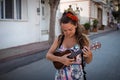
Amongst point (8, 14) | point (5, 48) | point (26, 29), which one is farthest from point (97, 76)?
point (26, 29)

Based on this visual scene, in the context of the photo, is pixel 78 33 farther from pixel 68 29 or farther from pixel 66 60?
pixel 66 60

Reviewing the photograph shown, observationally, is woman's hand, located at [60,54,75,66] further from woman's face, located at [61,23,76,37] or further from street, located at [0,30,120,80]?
street, located at [0,30,120,80]

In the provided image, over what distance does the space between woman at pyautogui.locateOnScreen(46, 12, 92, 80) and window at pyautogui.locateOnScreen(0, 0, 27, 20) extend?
11.8 m

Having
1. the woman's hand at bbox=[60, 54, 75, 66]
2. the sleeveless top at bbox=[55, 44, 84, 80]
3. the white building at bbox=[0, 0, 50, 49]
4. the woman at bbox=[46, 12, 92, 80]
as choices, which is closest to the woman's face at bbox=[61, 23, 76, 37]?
the woman at bbox=[46, 12, 92, 80]

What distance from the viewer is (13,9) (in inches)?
604

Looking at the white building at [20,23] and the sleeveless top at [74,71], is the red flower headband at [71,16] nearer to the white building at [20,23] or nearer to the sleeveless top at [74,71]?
the sleeveless top at [74,71]

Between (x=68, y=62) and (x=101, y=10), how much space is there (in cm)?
4616

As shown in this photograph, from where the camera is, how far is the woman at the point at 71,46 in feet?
8.96

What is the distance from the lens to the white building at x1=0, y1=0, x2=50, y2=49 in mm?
14258

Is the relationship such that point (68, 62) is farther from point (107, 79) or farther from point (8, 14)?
point (8, 14)

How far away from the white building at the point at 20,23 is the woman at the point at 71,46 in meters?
11.3

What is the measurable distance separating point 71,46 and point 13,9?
12.9 meters

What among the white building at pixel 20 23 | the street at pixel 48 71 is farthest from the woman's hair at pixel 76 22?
the white building at pixel 20 23

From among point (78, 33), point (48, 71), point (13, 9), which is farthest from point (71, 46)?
point (13, 9)
